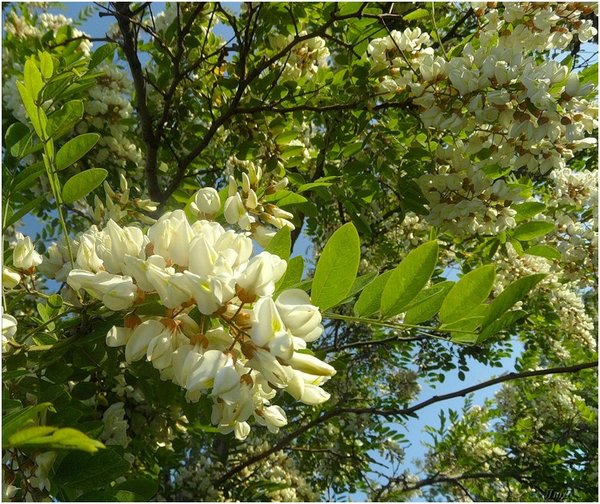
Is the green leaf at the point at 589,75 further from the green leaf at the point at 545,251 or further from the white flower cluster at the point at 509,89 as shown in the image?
the green leaf at the point at 545,251

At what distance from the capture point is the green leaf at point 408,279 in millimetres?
674

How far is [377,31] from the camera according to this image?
1852mm

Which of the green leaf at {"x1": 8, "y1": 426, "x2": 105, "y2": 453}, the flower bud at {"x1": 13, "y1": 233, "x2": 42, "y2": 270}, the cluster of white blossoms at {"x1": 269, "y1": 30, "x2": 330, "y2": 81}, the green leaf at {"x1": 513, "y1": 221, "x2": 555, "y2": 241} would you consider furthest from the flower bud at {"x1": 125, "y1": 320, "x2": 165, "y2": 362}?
the cluster of white blossoms at {"x1": 269, "y1": 30, "x2": 330, "y2": 81}

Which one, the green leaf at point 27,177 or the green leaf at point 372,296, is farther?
the green leaf at point 27,177

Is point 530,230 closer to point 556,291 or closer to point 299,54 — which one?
point 299,54

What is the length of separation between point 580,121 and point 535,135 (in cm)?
17

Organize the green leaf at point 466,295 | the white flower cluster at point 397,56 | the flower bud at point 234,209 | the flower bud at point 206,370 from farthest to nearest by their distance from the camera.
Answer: the white flower cluster at point 397,56
the flower bud at point 234,209
the green leaf at point 466,295
the flower bud at point 206,370

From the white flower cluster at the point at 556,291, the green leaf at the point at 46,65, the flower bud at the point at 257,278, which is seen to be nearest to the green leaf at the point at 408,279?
the flower bud at the point at 257,278

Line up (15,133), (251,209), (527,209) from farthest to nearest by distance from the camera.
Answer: (527,209)
(15,133)
(251,209)

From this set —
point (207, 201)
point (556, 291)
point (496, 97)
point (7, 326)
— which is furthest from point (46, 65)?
point (556, 291)

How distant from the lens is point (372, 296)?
29.5 inches

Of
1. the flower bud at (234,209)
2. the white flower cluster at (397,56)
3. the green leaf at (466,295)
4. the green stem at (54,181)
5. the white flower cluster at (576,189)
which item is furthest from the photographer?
the white flower cluster at (576,189)

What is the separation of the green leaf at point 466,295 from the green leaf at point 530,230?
1.18 meters

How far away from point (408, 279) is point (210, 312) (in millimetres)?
267
